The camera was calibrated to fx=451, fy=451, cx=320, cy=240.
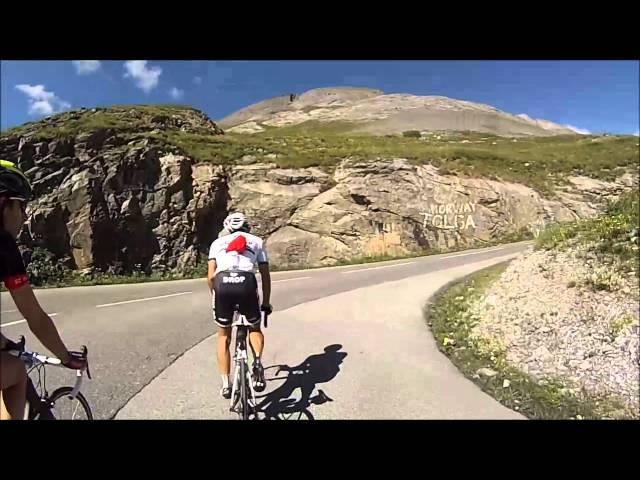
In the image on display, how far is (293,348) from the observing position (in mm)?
3916

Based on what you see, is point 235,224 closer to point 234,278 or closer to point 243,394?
point 234,278

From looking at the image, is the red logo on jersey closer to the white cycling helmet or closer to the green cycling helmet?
the white cycling helmet

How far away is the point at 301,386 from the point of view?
336cm

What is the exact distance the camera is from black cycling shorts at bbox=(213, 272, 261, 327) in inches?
109

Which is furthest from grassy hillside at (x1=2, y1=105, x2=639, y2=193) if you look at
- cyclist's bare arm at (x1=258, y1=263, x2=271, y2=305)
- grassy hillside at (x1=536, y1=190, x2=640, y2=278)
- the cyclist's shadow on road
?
the cyclist's shadow on road

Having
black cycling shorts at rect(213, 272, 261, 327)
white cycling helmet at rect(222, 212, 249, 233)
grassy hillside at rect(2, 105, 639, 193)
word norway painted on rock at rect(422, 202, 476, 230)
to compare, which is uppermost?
grassy hillside at rect(2, 105, 639, 193)

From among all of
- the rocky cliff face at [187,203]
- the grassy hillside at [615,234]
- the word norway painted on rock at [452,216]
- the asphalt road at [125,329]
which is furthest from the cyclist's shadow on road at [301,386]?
the grassy hillside at [615,234]

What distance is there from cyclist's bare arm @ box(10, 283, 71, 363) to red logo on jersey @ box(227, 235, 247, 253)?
3.67 ft

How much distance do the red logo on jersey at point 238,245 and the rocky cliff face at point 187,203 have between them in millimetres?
1174

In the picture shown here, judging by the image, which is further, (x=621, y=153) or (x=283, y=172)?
(x=283, y=172)

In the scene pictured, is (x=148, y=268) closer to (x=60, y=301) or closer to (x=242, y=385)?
(x=60, y=301)

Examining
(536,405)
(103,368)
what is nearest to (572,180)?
(536,405)
